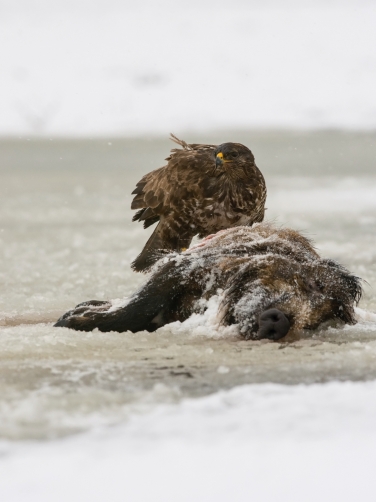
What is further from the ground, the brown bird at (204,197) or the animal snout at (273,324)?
the brown bird at (204,197)

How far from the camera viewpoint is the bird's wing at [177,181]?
256 inches

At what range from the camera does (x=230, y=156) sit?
21.0 feet

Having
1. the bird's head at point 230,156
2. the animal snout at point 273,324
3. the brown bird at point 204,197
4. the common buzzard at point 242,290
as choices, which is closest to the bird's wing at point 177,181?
the brown bird at point 204,197

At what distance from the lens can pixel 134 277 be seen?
22.1ft

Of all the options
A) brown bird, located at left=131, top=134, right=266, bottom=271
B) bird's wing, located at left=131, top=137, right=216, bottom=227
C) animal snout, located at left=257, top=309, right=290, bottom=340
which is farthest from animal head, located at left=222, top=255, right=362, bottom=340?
bird's wing, located at left=131, top=137, right=216, bottom=227

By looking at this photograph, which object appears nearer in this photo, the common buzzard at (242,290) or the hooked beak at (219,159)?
the common buzzard at (242,290)

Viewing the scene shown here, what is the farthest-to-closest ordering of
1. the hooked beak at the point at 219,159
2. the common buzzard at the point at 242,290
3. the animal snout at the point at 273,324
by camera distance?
the hooked beak at the point at 219,159 < the common buzzard at the point at 242,290 < the animal snout at the point at 273,324

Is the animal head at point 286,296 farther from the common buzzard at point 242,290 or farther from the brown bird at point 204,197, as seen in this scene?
the brown bird at point 204,197

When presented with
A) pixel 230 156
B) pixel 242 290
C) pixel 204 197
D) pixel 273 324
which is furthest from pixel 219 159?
pixel 273 324

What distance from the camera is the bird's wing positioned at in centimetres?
649

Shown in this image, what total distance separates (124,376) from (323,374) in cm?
77

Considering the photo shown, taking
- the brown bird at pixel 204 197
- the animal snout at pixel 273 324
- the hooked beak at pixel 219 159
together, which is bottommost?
the animal snout at pixel 273 324

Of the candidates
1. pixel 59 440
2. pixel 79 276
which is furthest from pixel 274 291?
pixel 79 276

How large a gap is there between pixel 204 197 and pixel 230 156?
0.35 metres
